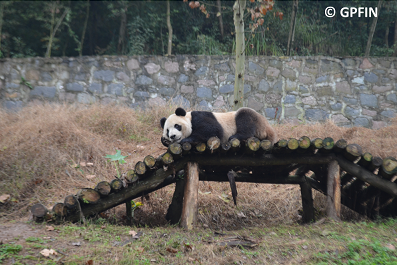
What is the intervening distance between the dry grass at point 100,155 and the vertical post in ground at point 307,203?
0.36 m

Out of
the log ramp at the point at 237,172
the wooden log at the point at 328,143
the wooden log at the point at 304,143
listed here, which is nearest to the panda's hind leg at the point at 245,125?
the log ramp at the point at 237,172

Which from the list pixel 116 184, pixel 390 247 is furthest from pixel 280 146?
pixel 116 184

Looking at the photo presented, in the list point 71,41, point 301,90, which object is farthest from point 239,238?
point 71,41

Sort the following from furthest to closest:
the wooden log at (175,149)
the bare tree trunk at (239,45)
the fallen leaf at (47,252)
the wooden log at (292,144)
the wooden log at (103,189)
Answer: the bare tree trunk at (239,45) → the wooden log at (292,144) → the wooden log at (103,189) → the wooden log at (175,149) → the fallen leaf at (47,252)

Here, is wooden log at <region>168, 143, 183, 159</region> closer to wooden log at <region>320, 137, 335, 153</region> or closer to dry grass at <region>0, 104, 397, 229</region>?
dry grass at <region>0, 104, 397, 229</region>

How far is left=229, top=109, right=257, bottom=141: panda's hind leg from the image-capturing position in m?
4.74

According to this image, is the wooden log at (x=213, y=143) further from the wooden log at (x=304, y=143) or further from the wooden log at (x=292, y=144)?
the wooden log at (x=304, y=143)

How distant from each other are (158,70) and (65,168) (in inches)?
172

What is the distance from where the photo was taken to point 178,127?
15.4 ft

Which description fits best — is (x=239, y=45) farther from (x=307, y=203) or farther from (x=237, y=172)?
(x=307, y=203)

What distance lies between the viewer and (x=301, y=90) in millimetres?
9531

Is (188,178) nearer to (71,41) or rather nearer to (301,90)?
(301,90)

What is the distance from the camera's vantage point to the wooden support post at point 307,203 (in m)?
5.21

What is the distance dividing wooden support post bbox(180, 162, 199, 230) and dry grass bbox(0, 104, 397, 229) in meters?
1.04
